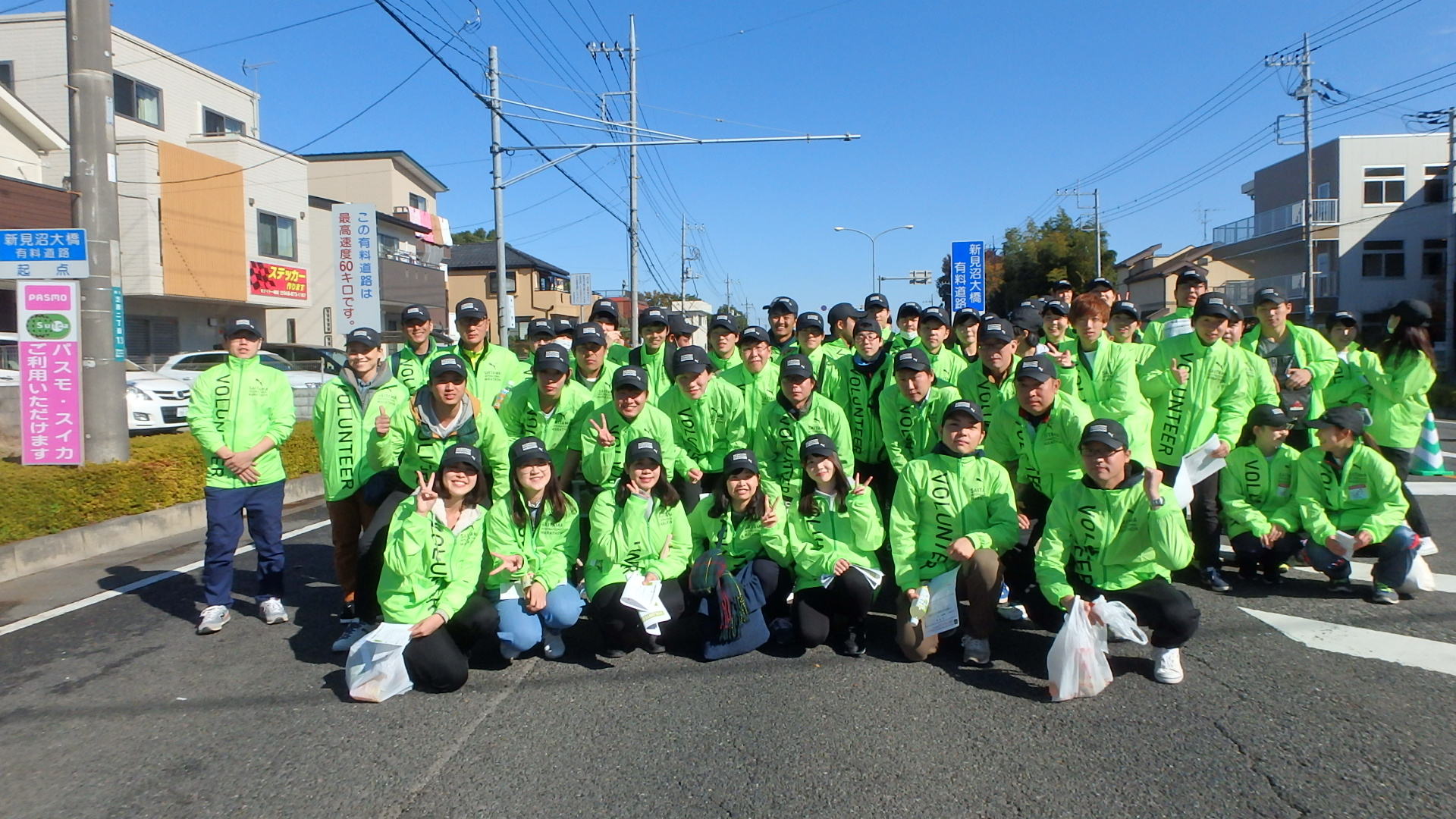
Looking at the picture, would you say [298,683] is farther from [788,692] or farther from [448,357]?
[788,692]

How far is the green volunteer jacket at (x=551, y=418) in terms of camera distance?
5.59 metres

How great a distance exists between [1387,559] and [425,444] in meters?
5.72

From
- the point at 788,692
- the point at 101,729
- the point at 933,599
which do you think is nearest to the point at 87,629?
the point at 101,729

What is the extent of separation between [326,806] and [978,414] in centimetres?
348

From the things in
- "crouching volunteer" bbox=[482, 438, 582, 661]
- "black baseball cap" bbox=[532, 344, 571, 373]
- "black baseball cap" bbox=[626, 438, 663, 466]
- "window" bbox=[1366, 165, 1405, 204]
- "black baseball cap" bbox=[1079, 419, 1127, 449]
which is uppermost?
"window" bbox=[1366, 165, 1405, 204]

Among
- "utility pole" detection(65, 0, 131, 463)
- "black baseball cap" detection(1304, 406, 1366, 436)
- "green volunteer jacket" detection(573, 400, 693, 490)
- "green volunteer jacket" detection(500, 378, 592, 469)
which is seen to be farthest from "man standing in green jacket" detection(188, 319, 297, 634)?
"black baseball cap" detection(1304, 406, 1366, 436)

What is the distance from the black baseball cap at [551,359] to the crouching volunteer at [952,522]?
2.12 m

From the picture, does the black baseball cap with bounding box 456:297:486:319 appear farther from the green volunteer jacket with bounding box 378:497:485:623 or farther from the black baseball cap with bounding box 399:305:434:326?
the green volunteer jacket with bounding box 378:497:485:623

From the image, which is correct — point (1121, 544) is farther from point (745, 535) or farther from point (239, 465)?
point (239, 465)

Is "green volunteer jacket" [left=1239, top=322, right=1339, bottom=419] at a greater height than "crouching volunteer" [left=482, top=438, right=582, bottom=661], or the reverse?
"green volunteer jacket" [left=1239, top=322, right=1339, bottom=419]

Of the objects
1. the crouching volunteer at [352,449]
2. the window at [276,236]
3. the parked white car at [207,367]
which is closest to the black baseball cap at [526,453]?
the crouching volunteer at [352,449]

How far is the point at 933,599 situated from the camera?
459cm

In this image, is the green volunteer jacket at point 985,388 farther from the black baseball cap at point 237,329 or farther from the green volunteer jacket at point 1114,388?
the black baseball cap at point 237,329

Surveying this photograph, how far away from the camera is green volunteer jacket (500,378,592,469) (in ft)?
18.3
